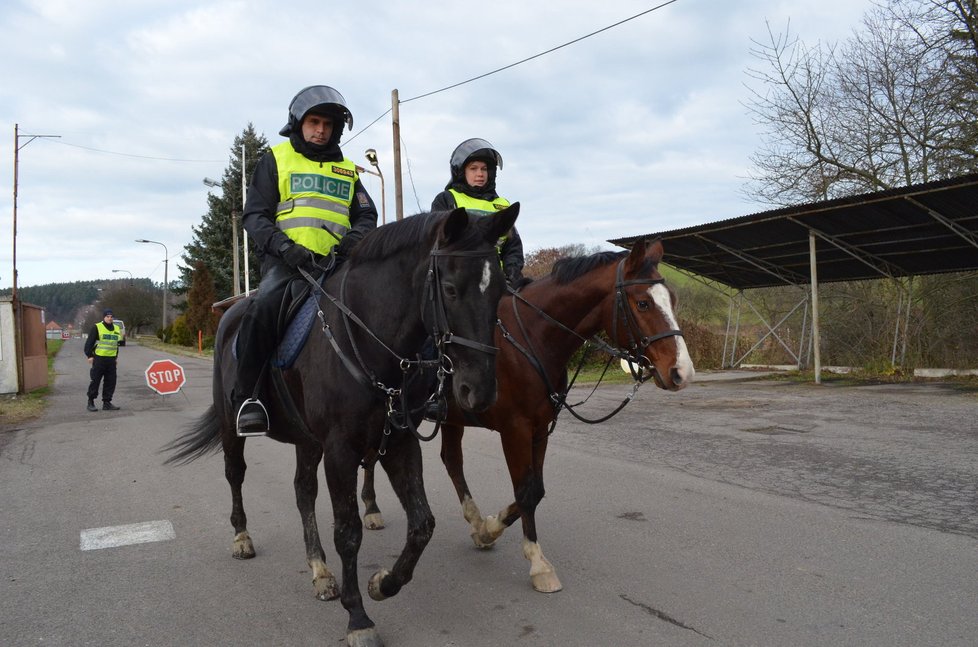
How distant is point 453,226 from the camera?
296 centimetres

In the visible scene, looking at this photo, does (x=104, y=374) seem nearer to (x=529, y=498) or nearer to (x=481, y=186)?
(x=481, y=186)

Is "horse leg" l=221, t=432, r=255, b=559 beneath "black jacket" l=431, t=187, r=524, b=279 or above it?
beneath

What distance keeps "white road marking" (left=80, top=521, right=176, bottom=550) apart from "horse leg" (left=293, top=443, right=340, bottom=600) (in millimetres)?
1481

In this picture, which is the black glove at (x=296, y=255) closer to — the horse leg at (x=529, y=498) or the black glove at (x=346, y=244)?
the black glove at (x=346, y=244)

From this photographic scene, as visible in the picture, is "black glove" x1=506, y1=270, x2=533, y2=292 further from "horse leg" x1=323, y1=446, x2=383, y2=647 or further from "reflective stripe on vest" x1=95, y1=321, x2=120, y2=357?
"reflective stripe on vest" x1=95, y1=321, x2=120, y2=357

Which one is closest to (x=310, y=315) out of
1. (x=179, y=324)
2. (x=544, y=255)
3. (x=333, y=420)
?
(x=333, y=420)

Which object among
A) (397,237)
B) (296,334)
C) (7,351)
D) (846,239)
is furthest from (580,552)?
(7,351)

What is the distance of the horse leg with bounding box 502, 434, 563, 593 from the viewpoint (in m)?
3.88

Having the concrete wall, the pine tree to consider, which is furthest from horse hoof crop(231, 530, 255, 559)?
the pine tree

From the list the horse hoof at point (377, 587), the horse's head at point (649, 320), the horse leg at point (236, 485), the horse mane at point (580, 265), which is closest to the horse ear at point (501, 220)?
the horse's head at point (649, 320)

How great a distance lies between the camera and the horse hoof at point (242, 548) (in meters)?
4.52

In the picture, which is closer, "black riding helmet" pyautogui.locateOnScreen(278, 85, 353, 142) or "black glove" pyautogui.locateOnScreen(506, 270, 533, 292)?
"black riding helmet" pyautogui.locateOnScreen(278, 85, 353, 142)

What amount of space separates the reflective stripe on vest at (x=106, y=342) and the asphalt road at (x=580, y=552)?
5.61 m

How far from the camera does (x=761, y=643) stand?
10.2 ft
